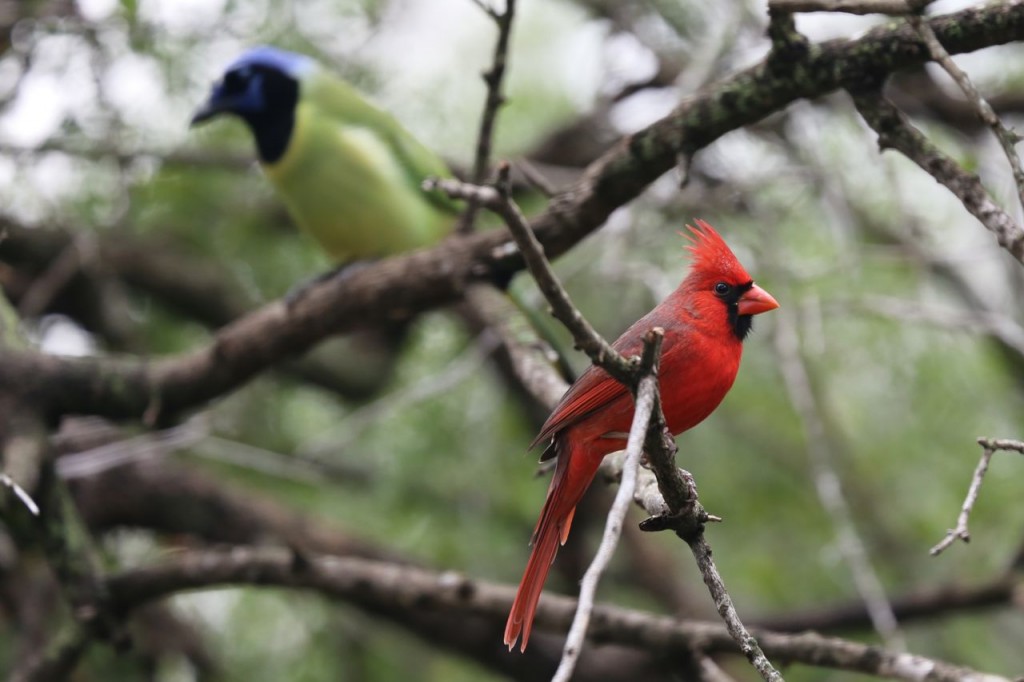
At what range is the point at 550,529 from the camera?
255 cm

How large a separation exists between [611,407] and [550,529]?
0.31m

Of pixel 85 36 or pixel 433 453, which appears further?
pixel 433 453

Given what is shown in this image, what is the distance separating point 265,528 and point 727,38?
2840 millimetres

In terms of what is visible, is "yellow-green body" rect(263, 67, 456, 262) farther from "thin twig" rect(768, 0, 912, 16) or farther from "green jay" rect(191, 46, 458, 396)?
"thin twig" rect(768, 0, 912, 16)

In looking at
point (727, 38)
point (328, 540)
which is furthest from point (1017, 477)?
point (328, 540)

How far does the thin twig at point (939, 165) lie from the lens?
6.64ft

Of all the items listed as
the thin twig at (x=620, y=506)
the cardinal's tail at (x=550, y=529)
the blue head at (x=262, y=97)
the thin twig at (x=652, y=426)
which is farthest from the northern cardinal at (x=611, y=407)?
the blue head at (x=262, y=97)

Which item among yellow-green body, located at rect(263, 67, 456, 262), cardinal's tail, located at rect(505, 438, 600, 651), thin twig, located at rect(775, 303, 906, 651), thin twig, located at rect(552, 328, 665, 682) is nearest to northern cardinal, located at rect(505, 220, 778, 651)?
cardinal's tail, located at rect(505, 438, 600, 651)

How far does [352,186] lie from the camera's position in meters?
4.60

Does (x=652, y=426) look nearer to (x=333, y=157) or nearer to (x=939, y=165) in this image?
(x=939, y=165)

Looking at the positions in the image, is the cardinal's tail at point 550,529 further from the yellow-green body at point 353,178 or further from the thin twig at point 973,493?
the yellow-green body at point 353,178

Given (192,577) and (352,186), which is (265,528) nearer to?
(192,577)

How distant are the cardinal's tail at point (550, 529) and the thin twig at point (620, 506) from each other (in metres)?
0.82

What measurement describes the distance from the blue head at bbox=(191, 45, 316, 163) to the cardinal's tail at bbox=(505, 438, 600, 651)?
2.55 metres
